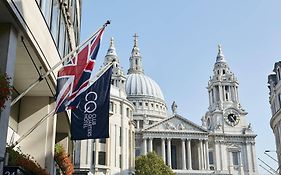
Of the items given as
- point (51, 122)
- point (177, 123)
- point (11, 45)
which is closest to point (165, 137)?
point (177, 123)

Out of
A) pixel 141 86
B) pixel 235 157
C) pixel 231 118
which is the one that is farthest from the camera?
pixel 141 86

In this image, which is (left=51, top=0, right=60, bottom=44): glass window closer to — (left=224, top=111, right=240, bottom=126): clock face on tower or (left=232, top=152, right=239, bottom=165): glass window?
(left=232, top=152, right=239, bottom=165): glass window

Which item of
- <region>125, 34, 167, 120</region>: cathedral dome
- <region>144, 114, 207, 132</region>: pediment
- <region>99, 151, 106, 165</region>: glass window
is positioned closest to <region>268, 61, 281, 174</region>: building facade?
<region>99, 151, 106, 165</region>: glass window

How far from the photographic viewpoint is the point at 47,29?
1705 centimetres

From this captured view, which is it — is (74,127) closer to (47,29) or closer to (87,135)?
(87,135)

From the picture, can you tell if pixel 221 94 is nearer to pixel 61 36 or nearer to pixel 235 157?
pixel 235 157

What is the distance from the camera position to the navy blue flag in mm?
15969

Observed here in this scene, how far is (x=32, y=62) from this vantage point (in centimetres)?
1598

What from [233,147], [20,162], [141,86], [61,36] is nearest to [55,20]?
[61,36]

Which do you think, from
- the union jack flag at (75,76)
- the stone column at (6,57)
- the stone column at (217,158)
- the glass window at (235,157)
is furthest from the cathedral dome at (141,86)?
the stone column at (6,57)

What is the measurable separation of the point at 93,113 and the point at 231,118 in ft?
309

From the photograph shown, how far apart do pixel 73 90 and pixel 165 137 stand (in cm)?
8791

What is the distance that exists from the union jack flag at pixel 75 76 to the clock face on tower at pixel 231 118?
310 feet

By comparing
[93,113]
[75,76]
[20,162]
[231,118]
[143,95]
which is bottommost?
[20,162]
